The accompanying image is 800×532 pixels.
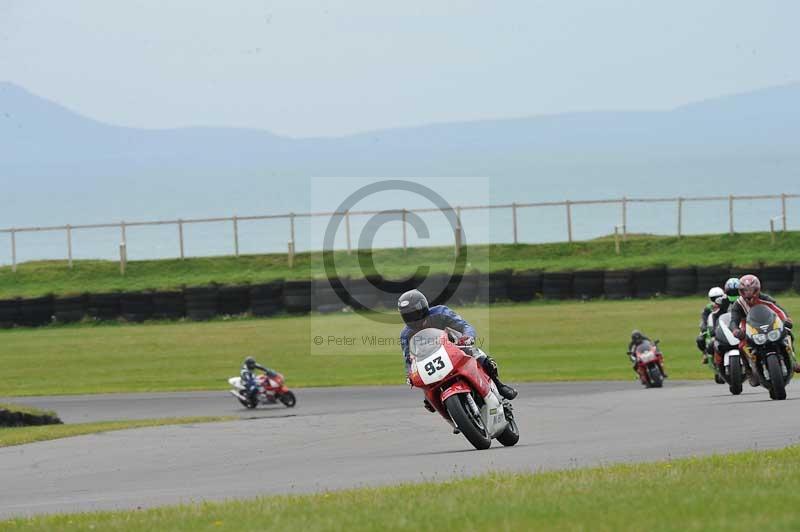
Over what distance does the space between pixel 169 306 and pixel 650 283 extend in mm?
13366

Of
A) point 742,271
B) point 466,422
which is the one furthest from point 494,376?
point 742,271

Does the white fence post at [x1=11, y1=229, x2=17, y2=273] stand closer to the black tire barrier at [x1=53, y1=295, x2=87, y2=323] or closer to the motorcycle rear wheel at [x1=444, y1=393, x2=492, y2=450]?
the black tire barrier at [x1=53, y1=295, x2=87, y2=323]

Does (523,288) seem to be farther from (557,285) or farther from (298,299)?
(298,299)

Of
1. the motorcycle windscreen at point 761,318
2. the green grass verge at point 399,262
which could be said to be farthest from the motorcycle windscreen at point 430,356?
the green grass verge at point 399,262

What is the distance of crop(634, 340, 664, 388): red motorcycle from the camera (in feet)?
79.9

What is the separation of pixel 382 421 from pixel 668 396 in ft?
14.3

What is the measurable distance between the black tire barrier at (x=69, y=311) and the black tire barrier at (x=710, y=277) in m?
17.2

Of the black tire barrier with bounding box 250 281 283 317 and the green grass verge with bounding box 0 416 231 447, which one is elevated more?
the black tire barrier with bounding box 250 281 283 317

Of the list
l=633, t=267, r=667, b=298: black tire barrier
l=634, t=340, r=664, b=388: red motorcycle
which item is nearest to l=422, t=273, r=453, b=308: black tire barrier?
l=633, t=267, r=667, b=298: black tire barrier

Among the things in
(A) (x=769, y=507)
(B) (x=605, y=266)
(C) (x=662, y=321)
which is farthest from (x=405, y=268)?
(A) (x=769, y=507)

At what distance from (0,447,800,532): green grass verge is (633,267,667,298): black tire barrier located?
29462 mm

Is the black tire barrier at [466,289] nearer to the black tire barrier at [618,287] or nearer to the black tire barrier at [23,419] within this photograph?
the black tire barrier at [618,287]

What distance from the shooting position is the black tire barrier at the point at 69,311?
1623 inches

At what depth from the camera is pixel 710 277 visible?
3950 centimetres
